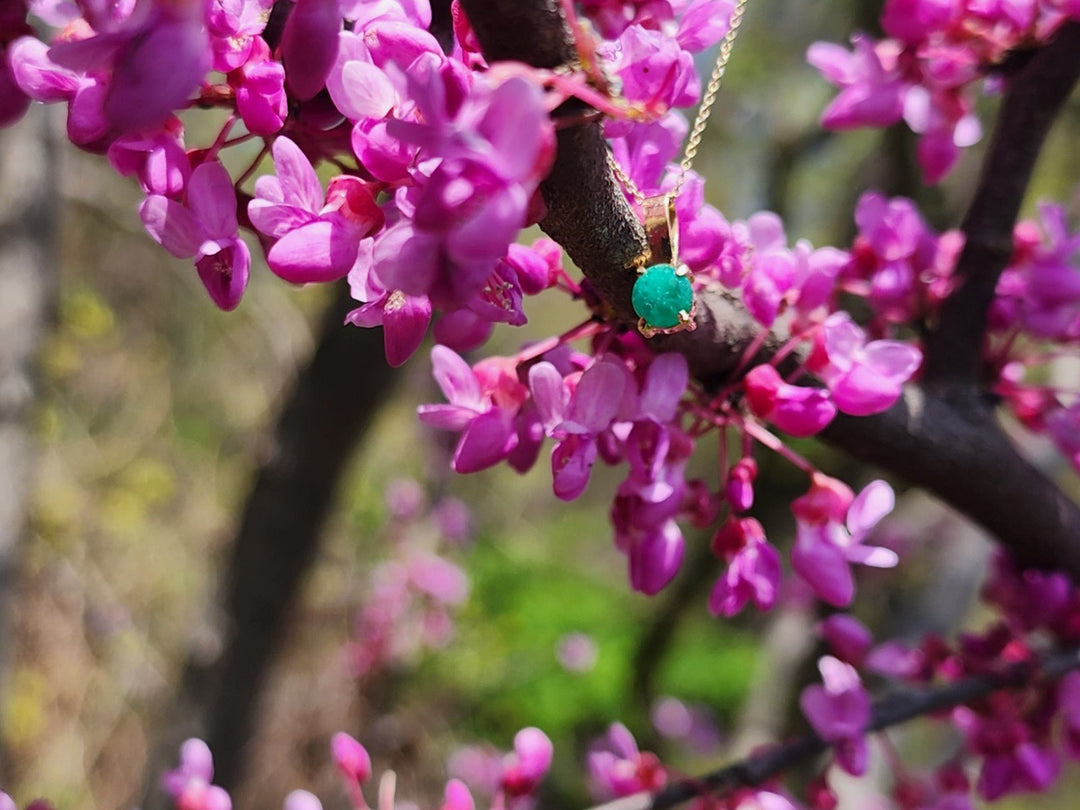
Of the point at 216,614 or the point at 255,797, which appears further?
the point at 255,797

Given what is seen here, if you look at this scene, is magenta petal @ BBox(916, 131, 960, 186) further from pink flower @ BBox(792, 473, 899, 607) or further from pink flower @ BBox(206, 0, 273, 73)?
pink flower @ BBox(206, 0, 273, 73)

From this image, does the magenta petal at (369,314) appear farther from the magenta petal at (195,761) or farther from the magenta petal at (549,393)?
the magenta petal at (195,761)

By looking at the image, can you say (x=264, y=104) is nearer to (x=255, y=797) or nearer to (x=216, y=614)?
(x=216, y=614)

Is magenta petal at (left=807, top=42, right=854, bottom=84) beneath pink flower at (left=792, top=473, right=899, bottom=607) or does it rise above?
above

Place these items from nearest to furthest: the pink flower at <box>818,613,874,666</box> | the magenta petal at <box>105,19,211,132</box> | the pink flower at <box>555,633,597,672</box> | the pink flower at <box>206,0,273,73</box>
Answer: the magenta petal at <box>105,19,211,132</box>
the pink flower at <box>206,0,273,73</box>
the pink flower at <box>818,613,874,666</box>
the pink flower at <box>555,633,597,672</box>

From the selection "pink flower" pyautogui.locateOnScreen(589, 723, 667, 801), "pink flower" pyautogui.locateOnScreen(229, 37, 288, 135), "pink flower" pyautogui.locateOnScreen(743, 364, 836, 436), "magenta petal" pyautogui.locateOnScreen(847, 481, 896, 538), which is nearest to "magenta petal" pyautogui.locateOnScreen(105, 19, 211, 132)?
"pink flower" pyautogui.locateOnScreen(229, 37, 288, 135)

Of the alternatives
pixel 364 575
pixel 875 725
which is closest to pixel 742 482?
pixel 875 725

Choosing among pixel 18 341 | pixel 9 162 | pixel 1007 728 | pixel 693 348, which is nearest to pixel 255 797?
pixel 18 341
